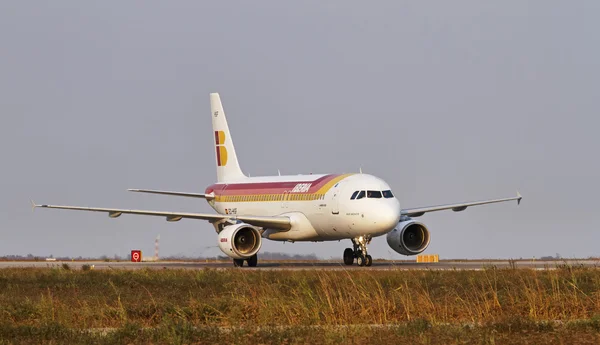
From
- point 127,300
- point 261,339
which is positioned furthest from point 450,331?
point 127,300

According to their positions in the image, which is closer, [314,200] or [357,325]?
[357,325]

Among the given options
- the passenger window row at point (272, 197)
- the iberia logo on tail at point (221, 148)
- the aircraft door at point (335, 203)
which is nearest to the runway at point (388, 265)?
the aircraft door at point (335, 203)

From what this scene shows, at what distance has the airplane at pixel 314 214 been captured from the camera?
41188mm

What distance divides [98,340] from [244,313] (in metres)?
3.99

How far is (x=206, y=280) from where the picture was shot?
28.5 m

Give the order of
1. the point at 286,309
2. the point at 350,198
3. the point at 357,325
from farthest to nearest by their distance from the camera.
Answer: the point at 350,198 → the point at 286,309 → the point at 357,325

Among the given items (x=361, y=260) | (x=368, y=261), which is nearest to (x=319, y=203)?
(x=361, y=260)

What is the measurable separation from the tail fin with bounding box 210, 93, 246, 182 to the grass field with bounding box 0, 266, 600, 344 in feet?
91.7

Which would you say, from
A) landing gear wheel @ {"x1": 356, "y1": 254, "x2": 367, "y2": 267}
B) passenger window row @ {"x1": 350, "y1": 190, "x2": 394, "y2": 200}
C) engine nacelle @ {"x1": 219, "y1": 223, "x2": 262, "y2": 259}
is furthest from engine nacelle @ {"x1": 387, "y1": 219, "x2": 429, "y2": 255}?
engine nacelle @ {"x1": 219, "y1": 223, "x2": 262, "y2": 259}

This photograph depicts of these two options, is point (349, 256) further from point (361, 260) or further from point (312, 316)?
point (312, 316)

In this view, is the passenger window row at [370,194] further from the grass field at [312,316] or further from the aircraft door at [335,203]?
the grass field at [312,316]

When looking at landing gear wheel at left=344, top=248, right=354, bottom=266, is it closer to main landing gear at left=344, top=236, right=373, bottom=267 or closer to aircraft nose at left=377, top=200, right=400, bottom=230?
main landing gear at left=344, top=236, right=373, bottom=267

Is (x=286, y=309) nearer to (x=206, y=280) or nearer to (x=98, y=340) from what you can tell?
(x=98, y=340)

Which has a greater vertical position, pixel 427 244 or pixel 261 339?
pixel 427 244
